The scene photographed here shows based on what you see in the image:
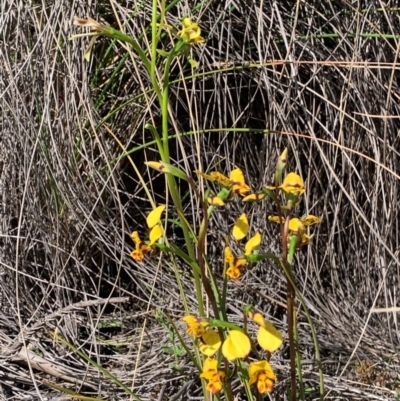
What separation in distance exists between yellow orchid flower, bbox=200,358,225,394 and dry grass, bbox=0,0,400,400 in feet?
1.61

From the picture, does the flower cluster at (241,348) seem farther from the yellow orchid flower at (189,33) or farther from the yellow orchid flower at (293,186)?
the yellow orchid flower at (189,33)

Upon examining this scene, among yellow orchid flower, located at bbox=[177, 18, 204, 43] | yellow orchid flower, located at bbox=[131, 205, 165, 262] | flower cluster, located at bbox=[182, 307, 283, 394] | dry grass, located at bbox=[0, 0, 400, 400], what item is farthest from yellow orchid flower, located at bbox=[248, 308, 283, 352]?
dry grass, located at bbox=[0, 0, 400, 400]

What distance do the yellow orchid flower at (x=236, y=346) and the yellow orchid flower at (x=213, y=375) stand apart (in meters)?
0.02

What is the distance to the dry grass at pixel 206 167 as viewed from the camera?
1341 mm

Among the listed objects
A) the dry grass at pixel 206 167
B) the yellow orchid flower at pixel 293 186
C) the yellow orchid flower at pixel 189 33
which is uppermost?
the yellow orchid flower at pixel 189 33

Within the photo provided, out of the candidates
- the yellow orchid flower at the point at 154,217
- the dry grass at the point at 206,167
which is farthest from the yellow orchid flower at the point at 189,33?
the dry grass at the point at 206,167

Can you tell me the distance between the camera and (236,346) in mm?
770

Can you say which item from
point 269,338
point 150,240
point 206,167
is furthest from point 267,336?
point 206,167

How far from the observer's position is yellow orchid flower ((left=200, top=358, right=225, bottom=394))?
77 centimetres

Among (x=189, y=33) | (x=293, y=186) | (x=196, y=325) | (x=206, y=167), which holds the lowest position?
(x=206, y=167)

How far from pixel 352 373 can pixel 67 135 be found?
677mm

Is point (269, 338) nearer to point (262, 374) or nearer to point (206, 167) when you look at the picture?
point (262, 374)

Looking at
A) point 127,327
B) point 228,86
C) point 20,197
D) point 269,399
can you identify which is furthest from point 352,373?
point 20,197

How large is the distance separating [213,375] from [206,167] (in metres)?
0.73
